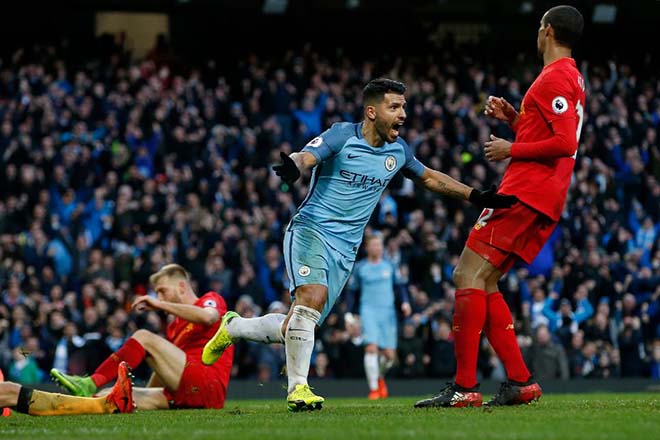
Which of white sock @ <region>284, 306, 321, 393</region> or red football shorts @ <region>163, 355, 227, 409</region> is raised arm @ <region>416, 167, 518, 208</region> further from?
red football shorts @ <region>163, 355, 227, 409</region>

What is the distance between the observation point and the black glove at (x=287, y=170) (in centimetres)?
773

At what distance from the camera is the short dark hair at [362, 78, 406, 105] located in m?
8.93

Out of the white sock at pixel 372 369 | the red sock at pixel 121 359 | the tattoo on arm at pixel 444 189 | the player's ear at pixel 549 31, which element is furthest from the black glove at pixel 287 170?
the white sock at pixel 372 369

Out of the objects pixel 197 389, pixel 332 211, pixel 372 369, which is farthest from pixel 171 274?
pixel 372 369

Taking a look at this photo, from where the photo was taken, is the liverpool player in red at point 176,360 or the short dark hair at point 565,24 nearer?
the short dark hair at point 565,24

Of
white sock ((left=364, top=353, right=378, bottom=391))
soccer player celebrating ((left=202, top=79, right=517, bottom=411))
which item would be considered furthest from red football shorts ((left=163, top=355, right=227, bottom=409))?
white sock ((left=364, top=353, right=378, bottom=391))

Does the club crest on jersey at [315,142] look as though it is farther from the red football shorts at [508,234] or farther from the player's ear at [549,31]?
the player's ear at [549,31]

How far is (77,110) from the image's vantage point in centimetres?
2231

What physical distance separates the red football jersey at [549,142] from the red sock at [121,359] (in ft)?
10.4

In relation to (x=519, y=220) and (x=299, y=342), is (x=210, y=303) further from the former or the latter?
(x=519, y=220)

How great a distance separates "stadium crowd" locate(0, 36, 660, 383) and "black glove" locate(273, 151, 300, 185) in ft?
33.1

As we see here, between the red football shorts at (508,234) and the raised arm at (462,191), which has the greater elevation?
the raised arm at (462,191)

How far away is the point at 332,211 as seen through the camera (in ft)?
29.1

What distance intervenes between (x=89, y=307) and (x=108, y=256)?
140cm
